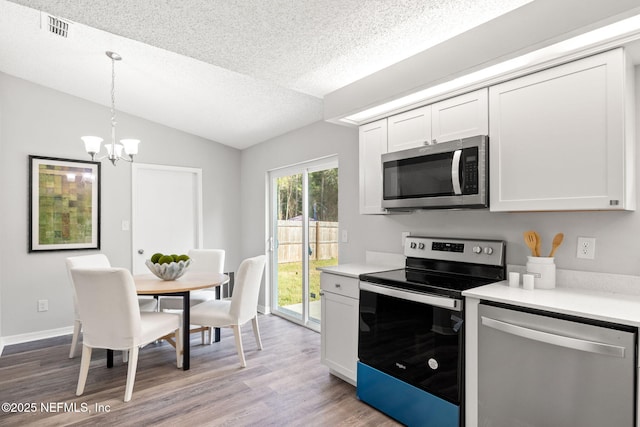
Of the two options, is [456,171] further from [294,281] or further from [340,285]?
[294,281]

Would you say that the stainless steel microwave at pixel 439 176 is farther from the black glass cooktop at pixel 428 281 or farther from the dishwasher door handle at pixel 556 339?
the dishwasher door handle at pixel 556 339

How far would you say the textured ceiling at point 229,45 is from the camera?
1.71 metres

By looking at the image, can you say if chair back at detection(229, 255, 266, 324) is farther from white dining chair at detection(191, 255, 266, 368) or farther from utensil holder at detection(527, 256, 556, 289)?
utensil holder at detection(527, 256, 556, 289)

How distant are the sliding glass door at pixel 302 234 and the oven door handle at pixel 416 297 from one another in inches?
55.3

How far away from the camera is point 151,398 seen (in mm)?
2451

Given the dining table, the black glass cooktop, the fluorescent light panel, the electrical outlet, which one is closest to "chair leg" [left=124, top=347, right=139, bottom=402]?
the dining table

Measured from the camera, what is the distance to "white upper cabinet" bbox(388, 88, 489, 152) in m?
2.05

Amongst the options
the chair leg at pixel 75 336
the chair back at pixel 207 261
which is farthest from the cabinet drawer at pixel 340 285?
the chair leg at pixel 75 336

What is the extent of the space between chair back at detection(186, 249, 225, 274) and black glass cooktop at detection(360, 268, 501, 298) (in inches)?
84.5

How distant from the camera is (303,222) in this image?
4.15 meters

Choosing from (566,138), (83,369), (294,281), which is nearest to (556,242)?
(566,138)

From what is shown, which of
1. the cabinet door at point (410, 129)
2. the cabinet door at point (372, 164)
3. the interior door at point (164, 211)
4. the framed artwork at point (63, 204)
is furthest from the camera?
the interior door at point (164, 211)

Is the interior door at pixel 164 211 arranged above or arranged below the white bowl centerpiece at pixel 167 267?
above

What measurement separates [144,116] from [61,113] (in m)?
0.85
